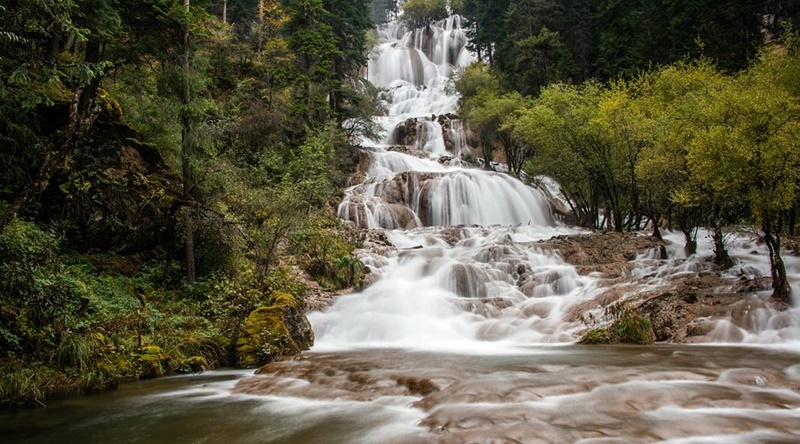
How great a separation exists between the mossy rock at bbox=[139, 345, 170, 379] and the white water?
3.83 meters

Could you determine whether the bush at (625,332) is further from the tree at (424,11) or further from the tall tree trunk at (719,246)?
the tree at (424,11)

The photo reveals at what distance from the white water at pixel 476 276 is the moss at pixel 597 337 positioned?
1.17 feet

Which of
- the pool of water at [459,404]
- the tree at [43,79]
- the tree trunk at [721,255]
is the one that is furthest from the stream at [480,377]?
the tree at [43,79]

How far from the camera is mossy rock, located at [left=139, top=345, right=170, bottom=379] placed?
9.19m

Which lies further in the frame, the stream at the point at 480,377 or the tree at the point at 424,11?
the tree at the point at 424,11

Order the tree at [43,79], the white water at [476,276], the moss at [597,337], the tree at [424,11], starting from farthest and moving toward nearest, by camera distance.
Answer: the tree at [424,11] → the white water at [476,276] → the moss at [597,337] → the tree at [43,79]

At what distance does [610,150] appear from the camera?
68.0 feet

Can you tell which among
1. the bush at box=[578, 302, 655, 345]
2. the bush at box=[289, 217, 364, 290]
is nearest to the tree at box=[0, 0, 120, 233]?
the bush at box=[289, 217, 364, 290]

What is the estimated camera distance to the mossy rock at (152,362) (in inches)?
362

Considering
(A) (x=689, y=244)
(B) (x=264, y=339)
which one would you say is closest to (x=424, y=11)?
(A) (x=689, y=244)

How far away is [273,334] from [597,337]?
789 centimetres

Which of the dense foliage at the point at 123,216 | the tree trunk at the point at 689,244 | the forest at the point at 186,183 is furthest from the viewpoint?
the tree trunk at the point at 689,244

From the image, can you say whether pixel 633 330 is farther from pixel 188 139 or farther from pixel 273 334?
pixel 188 139

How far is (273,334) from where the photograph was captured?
1076 centimetres
